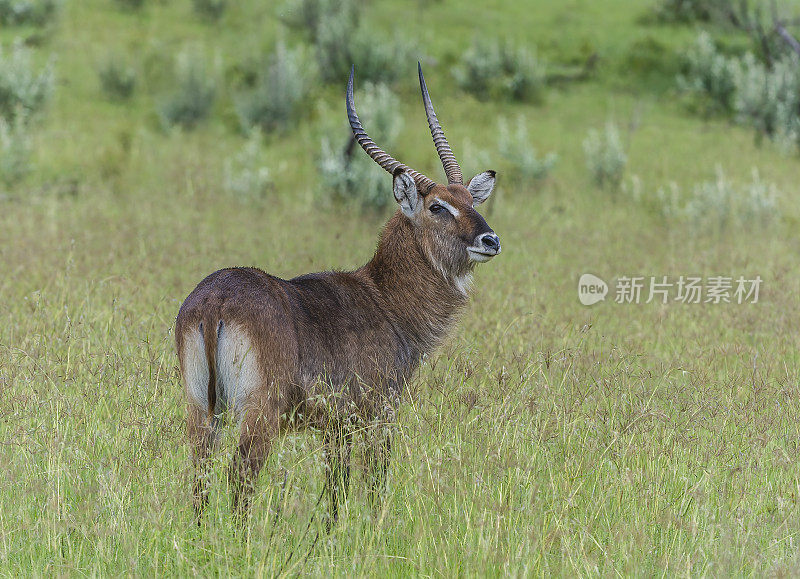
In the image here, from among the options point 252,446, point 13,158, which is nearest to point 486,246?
point 252,446

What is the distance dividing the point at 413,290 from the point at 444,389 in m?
0.63

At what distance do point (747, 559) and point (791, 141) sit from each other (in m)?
13.9

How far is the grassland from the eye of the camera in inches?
120

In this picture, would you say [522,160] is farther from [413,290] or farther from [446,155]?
[413,290]

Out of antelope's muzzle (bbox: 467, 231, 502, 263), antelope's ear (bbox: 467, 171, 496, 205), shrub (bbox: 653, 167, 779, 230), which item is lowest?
shrub (bbox: 653, 167, 779, 230)

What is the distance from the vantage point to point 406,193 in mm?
4469

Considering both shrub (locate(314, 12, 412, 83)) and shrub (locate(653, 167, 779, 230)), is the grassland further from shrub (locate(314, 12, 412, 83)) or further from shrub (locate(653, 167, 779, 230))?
shrub (locate(314, 12, 412, 83))

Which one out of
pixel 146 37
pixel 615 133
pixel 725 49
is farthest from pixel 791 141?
pixel 146 37

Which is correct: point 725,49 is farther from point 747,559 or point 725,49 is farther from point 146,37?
point 747,559

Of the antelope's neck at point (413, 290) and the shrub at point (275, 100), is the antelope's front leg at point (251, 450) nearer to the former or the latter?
the antelope's neck at point (413, 290)

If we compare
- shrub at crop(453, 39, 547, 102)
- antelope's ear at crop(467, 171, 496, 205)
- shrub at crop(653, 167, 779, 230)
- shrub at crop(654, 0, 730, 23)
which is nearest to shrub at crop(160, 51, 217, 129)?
shrub at crop(453, 39, 547, 102)

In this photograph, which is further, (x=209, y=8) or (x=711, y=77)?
(x=209, y=8)

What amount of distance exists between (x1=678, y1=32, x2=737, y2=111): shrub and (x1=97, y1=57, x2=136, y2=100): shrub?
11.4 meters

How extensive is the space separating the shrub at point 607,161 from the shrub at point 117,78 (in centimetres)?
879
